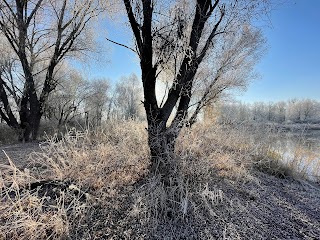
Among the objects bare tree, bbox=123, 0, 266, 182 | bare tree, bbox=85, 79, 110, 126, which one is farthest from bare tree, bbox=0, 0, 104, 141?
bare tree, bbox=85, 79, 110, 126

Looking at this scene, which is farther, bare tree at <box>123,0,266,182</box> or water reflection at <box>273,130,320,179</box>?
water reflection at <box>273,130,320,179</box>

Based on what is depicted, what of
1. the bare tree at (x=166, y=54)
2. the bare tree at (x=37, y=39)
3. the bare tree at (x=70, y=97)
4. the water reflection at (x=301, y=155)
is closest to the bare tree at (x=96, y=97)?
the bare tree at (x=70, y=97)

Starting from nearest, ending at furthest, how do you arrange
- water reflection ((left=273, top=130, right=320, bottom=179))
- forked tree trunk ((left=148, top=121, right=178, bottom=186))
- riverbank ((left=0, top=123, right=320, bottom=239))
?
riverbank ((left=0, top=123, right=320, bottom=239)), forked tree trunk ((left=148, top=121, right=178, bottom=186)), water reflection ((left=273, top=130, right=320, bottom=179))

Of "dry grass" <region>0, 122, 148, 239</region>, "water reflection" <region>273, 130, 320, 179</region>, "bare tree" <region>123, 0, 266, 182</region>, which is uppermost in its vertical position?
"bare tree" <region>123, 0, 266, 182</region>

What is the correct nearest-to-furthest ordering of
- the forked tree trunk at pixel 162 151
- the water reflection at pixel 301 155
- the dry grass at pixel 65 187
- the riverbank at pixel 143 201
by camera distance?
the dry grass at pixel 65 187, the riverbank at pixel 143 201, the forked tree trunk at pixel 162 151, the water reflection at pixel 301 155

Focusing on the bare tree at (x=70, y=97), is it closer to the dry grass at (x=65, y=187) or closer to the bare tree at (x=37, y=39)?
the bare tree at (x=37, y=39)

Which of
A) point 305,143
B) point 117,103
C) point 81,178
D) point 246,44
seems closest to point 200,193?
point 81,178

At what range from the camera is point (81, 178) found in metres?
3.58

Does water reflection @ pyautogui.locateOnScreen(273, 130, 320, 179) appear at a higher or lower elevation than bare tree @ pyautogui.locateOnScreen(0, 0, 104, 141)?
lower

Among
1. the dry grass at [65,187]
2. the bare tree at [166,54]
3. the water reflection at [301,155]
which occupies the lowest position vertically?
the water reflection at [301,155]

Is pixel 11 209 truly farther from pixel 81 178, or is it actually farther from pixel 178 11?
pixel 178 11

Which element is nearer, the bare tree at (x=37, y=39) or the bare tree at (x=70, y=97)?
the bare tree at (x=37, y=39)

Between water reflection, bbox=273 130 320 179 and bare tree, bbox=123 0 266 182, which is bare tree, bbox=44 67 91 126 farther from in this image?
bare tree, bbox=123 0 266 182

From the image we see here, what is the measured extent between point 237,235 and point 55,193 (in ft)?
7.11
